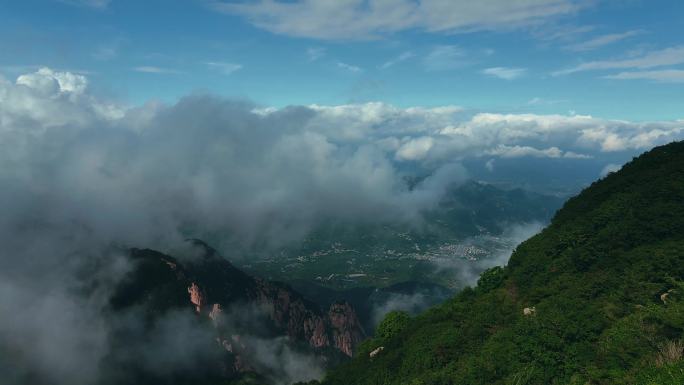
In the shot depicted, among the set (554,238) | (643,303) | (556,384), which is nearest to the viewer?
(556,384)

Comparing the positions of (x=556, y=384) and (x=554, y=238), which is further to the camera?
(x=554, y=238)

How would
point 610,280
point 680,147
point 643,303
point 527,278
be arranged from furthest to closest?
point 680,147 < point 527,278 < point 610,280 < point 643,303

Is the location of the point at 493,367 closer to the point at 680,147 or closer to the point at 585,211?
the point at 585,211

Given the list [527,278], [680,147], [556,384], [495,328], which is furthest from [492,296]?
[680,147]

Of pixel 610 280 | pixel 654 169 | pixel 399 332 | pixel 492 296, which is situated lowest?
pixel 399 332

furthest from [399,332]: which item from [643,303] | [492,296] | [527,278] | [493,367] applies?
[643,303]

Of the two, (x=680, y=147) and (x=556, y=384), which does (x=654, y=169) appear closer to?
(x=680, y=147)

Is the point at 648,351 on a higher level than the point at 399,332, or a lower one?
higher
